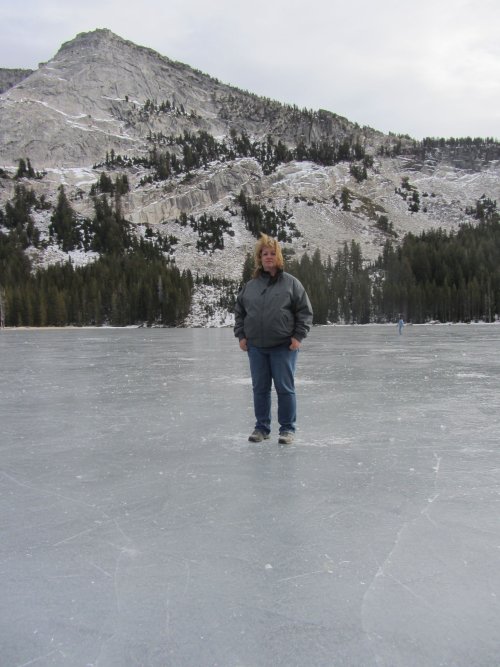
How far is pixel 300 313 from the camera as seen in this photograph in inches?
215

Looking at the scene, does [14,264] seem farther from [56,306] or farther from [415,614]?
[415,614]

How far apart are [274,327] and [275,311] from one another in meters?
0.18

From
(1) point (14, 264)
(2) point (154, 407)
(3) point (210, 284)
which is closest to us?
(2) point (154, 407)

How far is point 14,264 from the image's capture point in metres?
115

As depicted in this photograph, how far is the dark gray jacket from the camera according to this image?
534 cm

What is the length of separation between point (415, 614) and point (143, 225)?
171345mm

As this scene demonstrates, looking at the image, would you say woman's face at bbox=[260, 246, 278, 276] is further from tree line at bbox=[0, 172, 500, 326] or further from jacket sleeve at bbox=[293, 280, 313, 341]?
tree line at bbox=[0, 172, 500, 326]

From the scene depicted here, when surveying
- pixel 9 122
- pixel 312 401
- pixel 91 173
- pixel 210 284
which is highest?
pixel 9 122

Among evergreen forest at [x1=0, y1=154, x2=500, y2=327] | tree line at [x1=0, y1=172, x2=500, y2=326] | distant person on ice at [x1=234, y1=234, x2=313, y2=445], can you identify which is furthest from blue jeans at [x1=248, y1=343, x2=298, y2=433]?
tree line at [x1=0, y1=172, x2=500, y2=326]

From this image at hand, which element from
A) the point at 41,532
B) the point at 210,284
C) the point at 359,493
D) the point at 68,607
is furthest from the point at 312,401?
the point at 210,284

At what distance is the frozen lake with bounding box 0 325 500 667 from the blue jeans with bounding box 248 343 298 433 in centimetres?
30

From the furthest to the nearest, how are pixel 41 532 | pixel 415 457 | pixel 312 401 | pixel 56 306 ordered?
pixel 56 306 → pixel 312 401 → pixel 415 457 → pixel 41 532

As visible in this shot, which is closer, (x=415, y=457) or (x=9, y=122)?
(x=415, y=457)

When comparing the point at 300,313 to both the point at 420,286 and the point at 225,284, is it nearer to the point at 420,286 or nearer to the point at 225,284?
the point at 420,286
